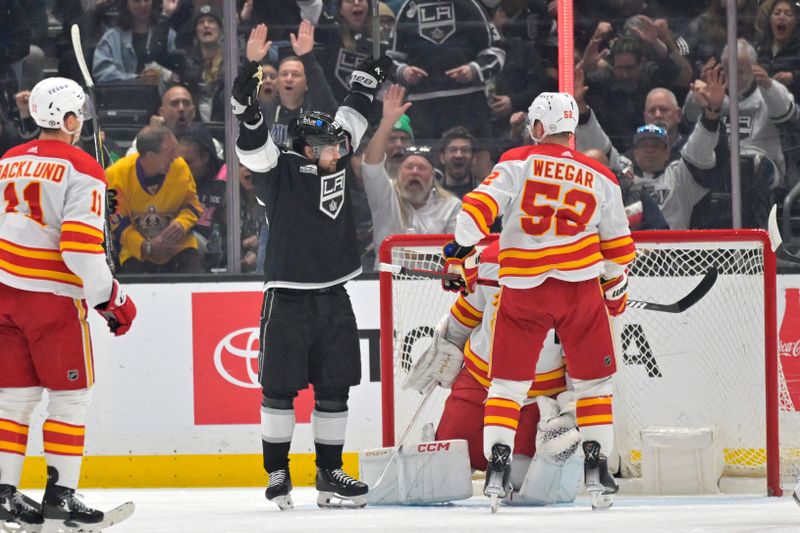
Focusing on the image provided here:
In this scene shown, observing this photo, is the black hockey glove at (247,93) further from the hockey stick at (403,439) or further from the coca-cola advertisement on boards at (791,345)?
the coca-cola advertisement on boards at (791,345)

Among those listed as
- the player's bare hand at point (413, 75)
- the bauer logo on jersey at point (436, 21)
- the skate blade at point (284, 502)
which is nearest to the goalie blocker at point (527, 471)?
the skate blade at point (284, 502)

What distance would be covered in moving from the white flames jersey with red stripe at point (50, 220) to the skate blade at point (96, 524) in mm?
590

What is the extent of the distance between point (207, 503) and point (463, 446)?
106 centimetres

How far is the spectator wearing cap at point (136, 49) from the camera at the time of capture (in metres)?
6.15

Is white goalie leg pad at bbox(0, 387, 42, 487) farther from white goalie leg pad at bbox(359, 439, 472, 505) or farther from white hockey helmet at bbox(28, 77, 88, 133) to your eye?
white goalie leg pad at bbox(359, 439, 472, 505)

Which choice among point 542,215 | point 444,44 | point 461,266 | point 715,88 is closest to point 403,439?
point 461,266

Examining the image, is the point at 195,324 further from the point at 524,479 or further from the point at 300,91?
the point at 524,479

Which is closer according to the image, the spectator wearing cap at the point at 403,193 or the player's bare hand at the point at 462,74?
the spectator wearing cap at the point at 403,193

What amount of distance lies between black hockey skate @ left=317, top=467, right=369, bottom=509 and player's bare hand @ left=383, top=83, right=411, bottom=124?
2.02 meters

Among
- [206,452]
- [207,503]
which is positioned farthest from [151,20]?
[207,503]

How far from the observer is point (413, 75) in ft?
20.1

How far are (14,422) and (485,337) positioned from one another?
1.62 metres

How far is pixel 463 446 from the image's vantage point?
4.54 m

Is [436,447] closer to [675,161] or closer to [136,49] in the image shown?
[675,161]
